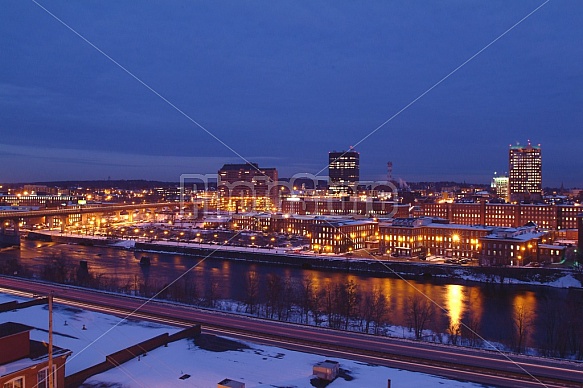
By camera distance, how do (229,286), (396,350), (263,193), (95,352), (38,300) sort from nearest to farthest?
(95,352)
(396,350)
(38,300)
(229,286)
(263,193)

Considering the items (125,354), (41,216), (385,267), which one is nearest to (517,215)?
(385,267)

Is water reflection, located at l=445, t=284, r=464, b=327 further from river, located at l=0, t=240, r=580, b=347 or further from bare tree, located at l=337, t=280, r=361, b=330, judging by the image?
bare tree, located at l=337, t=280, r=361, b=330

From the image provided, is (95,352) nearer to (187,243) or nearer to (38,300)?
(38,300)

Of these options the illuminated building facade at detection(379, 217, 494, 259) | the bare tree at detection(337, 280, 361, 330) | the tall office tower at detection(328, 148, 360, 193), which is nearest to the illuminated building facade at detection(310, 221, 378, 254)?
the illuminated building facade at detection(379, 217, 494, 259)

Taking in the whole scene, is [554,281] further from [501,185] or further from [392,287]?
[501,185]

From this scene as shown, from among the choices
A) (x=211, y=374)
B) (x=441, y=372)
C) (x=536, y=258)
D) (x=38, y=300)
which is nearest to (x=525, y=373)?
(x=441, y=372)
